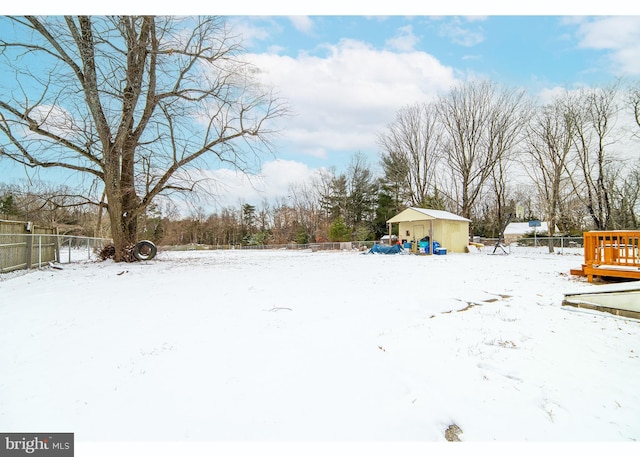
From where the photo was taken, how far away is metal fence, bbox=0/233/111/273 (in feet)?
25.1

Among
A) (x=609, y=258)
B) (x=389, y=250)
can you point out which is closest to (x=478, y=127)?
(x=389, y=250)

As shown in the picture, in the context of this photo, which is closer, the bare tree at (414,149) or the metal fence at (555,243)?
the metal fence at (555,243)

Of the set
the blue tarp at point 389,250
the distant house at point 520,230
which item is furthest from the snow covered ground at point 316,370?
the distant house at point 520,230

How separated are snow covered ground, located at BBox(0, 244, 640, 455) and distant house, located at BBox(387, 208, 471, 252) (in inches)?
505

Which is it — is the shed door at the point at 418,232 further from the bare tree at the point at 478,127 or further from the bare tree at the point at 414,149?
the bare tree at the point at 414,149

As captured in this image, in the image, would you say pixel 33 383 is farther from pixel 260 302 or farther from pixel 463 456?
pixel 463 456

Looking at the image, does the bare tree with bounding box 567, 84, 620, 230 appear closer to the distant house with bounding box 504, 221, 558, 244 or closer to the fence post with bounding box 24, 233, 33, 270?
the distant house with bounding box 504, 221, 558, 244

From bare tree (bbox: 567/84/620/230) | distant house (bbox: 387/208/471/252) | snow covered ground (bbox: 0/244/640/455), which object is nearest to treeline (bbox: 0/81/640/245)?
bare tree (bbox: 567/84/620/230)

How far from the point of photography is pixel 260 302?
15.0 ft

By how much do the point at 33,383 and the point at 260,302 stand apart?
2.59 metres

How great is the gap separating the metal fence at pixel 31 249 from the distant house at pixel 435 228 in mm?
15603

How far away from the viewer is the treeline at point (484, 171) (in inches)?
690

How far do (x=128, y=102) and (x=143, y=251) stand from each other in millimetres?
5014
